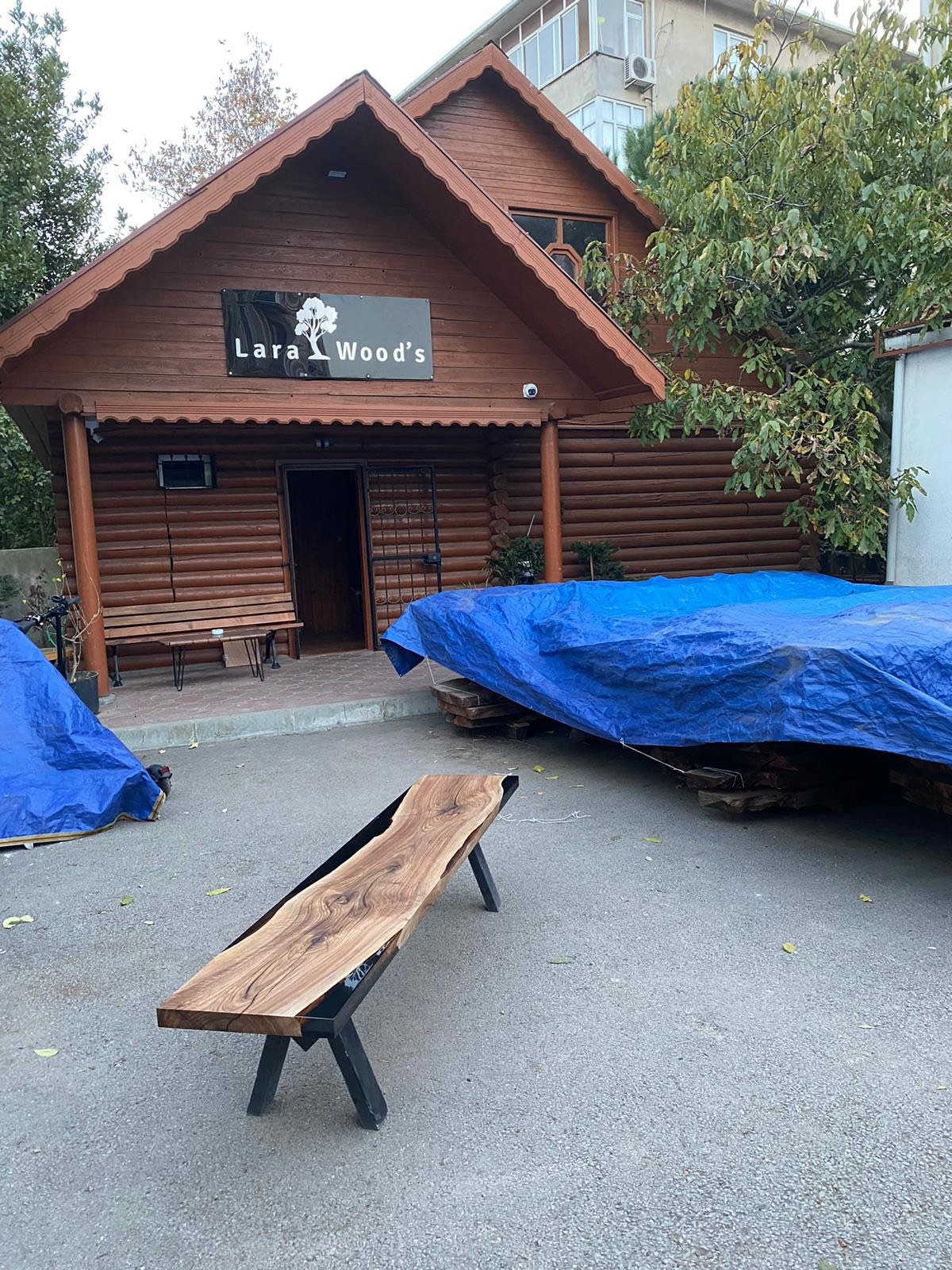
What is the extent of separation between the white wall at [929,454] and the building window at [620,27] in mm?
21143

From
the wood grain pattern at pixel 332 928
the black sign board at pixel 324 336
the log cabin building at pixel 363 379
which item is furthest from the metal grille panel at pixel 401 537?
the wood grain pattern at pixel 332 928

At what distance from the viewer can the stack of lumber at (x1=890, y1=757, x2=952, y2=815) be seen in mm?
4562

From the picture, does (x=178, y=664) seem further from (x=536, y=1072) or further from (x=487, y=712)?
(x=536, y=1072)

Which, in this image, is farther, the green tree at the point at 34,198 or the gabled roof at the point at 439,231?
the green tree at the point at 34,198

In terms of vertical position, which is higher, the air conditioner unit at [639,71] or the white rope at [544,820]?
the air conditioner unit at [639,71]

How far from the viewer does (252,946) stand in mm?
2684

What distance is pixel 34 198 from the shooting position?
15891 mm

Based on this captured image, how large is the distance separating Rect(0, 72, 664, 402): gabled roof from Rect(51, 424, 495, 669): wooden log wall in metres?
2.36

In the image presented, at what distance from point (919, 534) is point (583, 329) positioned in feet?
13.4

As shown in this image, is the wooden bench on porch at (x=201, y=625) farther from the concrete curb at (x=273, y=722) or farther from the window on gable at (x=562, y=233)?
the window on gable at (x=562, y=233)

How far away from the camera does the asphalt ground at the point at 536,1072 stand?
2240 millimetres

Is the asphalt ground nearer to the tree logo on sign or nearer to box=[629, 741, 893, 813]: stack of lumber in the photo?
box=[629, 741, 893, 813]: stack of lumber

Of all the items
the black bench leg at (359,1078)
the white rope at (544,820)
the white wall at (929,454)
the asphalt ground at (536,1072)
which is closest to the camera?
the asphalt ground at (536,1072)

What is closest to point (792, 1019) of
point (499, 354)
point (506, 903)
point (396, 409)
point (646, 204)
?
point (506, 903)
